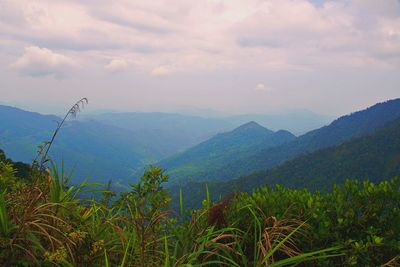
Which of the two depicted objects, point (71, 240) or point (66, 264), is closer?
point (66, 264)

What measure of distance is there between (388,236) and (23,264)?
11.1 ft

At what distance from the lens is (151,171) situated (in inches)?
159

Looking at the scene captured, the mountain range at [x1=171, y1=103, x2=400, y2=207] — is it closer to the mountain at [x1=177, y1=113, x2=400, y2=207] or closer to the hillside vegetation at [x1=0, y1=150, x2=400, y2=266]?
the mountain at [x1=177, y1=113, x2=400, y2=207]

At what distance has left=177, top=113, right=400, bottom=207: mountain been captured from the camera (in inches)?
4909

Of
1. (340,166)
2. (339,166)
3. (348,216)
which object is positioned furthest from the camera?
(339,166)

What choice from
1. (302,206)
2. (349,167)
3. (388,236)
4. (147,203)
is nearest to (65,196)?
(147,203)

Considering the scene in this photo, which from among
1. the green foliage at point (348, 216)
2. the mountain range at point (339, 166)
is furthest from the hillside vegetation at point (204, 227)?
the mountain range at point (339, 166)

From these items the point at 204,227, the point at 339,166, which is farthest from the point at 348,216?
the point at 339,166

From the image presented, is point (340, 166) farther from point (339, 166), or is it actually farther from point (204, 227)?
point (204, 227)

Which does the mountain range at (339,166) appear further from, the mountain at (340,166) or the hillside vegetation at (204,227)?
the hillside vegetation at (204,227)

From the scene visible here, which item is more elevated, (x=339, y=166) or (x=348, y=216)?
(x=348, y=216)

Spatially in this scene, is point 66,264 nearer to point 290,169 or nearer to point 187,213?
point 187,213

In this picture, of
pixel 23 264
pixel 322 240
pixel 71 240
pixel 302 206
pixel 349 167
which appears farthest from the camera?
pixel 349 167

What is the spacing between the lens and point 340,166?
435 ft
